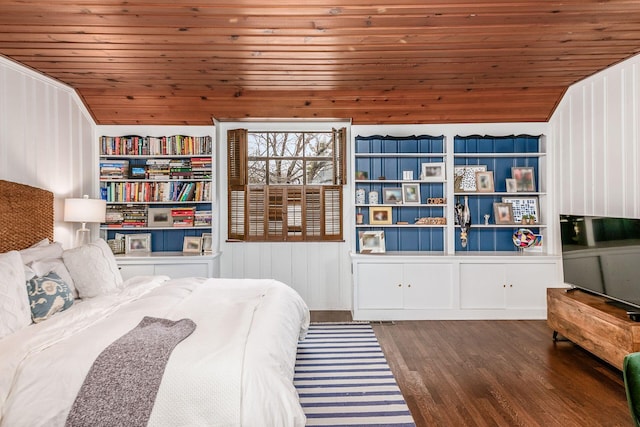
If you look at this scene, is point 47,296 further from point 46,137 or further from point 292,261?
point 292,261

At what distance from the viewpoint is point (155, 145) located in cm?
488

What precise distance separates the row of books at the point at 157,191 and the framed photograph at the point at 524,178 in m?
3.76

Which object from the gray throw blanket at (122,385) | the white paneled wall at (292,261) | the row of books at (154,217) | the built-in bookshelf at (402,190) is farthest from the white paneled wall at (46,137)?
the built-in bookshelf at (402,190)

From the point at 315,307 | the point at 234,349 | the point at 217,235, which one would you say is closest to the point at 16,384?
the point at 234,349

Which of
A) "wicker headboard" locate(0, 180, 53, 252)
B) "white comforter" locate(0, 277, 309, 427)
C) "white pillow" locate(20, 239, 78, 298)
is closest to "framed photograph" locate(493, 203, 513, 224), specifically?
"white comforter" locate(0, 277, 309, 427)

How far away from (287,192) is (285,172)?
262mm

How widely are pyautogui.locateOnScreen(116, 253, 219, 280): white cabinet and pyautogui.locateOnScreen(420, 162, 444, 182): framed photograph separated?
277 centimetres

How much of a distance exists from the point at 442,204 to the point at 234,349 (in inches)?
143

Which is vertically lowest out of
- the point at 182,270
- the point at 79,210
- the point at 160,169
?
the point at 182,270

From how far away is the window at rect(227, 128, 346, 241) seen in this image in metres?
5.10

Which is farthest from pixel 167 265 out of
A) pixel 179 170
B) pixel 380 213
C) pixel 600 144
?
pixel 600 144

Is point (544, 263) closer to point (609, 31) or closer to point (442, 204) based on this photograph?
point (442, 204)

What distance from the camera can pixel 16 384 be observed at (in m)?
1.71

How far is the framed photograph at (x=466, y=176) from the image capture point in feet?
16.3
